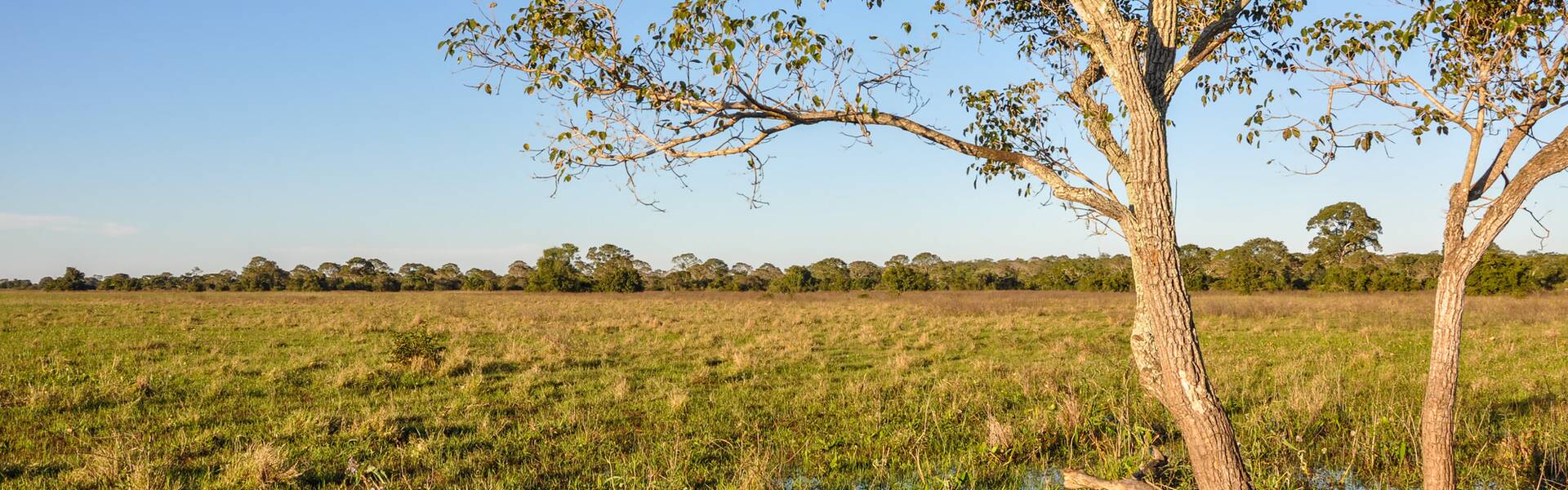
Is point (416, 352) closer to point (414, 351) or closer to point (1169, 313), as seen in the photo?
point (414, 351)

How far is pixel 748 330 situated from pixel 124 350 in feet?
39.3

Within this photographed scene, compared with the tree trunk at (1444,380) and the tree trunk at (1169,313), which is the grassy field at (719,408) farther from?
the tree trunk at (1169,313)

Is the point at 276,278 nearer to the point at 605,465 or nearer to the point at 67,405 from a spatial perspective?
the point at 67,405

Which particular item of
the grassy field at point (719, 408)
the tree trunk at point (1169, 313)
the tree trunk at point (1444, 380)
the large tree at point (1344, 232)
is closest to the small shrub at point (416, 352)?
the grassy field at point (719, 408)

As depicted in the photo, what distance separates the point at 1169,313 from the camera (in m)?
3.77

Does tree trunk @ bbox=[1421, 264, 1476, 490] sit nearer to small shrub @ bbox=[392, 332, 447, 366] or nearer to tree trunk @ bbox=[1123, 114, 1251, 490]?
tree trunk @ bbox=[1123, 114, 1251, 490]

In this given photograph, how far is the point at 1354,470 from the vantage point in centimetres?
625

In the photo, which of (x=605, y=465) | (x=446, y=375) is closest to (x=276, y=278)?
(x=446, y=375)

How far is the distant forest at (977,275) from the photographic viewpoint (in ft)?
129

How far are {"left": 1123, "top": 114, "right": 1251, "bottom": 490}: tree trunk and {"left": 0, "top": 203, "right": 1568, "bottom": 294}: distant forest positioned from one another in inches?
750

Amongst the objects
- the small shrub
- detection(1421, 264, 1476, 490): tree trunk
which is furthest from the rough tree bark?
the small shrub

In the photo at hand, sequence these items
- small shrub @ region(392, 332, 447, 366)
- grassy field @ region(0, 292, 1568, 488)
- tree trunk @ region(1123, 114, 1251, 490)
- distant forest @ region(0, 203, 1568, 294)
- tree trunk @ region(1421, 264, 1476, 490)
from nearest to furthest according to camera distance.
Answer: tree trunk @ region(1123, 114, 1251, 490)
tree trunk @ region(1421, 264, 1476, 490)
grassy field @ region(0, 292, 1568, 488)
small shrub @ region(392, 332, 447, 366)
distant forest @ region(0, 203, 1568, 294)

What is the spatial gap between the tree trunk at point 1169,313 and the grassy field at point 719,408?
1.60m

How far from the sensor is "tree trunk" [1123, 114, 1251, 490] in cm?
378
